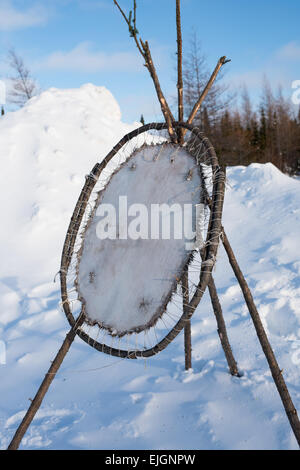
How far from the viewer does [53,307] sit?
4.39 meters

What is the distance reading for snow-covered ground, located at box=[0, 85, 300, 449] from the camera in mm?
2176

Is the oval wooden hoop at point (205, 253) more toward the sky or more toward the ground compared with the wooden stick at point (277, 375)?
more toward the sky

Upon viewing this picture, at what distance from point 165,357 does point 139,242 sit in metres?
1.58

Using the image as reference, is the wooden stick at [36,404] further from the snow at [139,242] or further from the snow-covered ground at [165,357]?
the snow-covered ground at [165,357]

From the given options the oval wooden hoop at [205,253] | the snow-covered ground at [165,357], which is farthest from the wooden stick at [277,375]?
the oval wooden hoop at [205,253]

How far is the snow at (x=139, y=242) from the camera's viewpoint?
1658 millimetres

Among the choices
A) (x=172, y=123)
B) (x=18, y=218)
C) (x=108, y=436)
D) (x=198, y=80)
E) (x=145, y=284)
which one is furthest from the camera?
(x=198, y=80)

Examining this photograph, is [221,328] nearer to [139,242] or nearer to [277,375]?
[277,375]

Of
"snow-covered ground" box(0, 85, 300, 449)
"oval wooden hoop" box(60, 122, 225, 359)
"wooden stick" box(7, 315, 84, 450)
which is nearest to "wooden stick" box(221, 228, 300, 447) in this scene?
"snow-covered ground" box(0, 85, 300, 449)

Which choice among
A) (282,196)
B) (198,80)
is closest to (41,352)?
(282,196)

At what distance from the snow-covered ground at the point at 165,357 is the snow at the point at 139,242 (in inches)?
19.1

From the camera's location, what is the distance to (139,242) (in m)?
1.82

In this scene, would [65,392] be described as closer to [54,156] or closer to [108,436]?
[108,436]

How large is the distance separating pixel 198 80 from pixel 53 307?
11.2 meters
